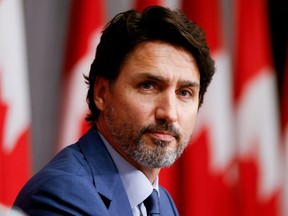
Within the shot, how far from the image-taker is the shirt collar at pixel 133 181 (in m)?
1.18

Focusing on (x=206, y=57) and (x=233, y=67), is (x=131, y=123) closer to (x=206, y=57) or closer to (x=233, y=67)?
(x=206, y=57)

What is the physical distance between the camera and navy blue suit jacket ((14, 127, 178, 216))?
1005 mm

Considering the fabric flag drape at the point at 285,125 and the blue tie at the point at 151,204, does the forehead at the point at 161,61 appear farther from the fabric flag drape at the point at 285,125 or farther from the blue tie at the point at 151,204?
the fabric flag drape at the point at 285,125

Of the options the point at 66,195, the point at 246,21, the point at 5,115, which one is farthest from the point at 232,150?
the point at 66,195

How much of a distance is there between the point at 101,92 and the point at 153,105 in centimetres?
18

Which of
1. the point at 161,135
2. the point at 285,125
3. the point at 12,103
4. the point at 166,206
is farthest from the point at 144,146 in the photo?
the point at 285,125

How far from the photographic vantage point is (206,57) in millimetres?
1285

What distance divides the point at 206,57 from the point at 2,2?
82 centimetres

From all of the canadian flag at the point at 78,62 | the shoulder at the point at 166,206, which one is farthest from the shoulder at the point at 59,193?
the canadian flag at the point at 78,62

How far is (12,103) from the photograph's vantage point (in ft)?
6.05

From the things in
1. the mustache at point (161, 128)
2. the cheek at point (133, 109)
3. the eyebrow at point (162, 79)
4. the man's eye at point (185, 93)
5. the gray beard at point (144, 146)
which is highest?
the eyebrow at point (162, 79)

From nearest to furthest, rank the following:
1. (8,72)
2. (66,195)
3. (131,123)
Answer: (66,195) → (131,123) → (8,72)

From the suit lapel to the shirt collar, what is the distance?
0.07 ft

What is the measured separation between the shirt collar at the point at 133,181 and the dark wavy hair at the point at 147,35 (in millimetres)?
177
